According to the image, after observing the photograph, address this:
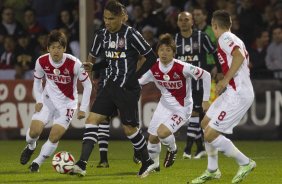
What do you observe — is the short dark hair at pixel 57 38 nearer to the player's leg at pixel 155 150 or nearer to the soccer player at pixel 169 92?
the soccer player at pixel 169 92

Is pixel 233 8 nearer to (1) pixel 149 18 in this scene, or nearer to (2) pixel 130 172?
(1) pixel 149 18

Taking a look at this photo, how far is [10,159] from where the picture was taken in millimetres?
14273

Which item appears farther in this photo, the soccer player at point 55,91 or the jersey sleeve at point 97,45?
the soccer player at point 55,91

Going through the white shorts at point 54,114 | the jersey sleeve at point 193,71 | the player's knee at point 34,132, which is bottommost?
the player's knee at point 34,132

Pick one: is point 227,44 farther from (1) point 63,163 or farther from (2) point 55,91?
(2) point 55,91

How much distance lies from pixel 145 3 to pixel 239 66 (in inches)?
377

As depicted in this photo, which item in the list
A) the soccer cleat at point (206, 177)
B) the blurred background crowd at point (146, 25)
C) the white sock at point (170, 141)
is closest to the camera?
the soccer cleat at point (206, 177)

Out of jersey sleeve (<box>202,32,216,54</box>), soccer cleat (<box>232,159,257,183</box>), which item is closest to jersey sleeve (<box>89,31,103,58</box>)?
soccer cleat (<box>232,159,257,183</box>)

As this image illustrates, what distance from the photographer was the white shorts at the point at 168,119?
40.8ft

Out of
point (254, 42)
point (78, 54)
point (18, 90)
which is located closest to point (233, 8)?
point (254, 42)

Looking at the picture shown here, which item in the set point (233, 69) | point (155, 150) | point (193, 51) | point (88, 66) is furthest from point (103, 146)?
point (233, 69)

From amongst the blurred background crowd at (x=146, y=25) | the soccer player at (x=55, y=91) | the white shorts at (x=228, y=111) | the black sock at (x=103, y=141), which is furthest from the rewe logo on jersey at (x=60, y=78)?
the blurred background crowd at (x=146, y=25)

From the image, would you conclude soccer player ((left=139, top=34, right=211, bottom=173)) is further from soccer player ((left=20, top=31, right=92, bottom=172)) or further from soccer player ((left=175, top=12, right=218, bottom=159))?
soccer player ((left=175, top=12, right=218, bottom=159))

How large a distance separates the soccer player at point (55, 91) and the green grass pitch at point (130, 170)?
0.44 m
